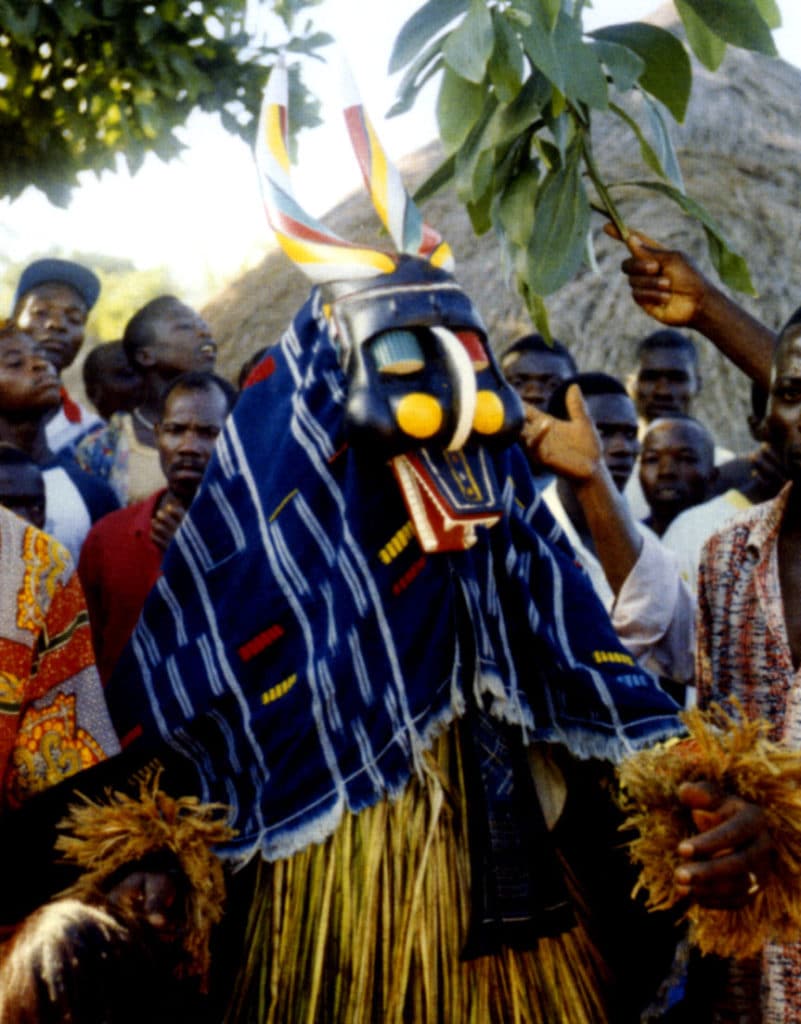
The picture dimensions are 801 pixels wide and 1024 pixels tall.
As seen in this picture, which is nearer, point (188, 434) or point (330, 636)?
point (330, 636)

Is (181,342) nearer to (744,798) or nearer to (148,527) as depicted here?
(148,527)

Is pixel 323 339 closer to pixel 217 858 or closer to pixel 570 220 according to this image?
pixel 570 220

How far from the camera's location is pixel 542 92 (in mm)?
2672

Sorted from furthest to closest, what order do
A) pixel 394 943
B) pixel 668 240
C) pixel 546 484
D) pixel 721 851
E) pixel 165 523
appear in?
pixel 668 240, pixel 546 484, pixel 165 523, pixel 394 943, pixel 721 851

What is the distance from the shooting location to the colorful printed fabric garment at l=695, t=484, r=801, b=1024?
2758 mm

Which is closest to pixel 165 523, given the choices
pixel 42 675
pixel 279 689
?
pixel 42 675

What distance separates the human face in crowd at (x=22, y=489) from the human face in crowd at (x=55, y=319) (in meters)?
1.36

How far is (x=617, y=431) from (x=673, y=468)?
0.43 meters

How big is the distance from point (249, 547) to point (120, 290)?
19179 mm

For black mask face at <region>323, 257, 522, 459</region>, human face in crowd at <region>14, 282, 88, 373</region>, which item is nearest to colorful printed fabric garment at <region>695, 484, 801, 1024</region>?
black mask face at <region>323, 257, 522, 459</region>

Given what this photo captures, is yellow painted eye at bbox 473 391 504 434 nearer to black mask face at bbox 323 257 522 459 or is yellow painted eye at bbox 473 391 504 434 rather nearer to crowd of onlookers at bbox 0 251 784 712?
black mask face at bbox 323 257 522 459

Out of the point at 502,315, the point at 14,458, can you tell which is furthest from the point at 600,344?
the point at 14,458

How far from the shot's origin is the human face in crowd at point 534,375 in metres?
5.18

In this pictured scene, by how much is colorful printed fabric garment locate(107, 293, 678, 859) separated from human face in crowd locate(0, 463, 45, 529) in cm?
129
